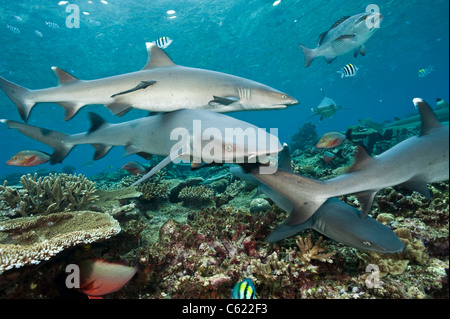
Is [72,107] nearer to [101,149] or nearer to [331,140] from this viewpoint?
[101,149]

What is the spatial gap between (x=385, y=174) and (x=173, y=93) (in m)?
2.72

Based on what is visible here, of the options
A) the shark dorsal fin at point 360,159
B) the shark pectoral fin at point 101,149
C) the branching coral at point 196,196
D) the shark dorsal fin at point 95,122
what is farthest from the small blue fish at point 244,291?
the branching coral at point 196,196

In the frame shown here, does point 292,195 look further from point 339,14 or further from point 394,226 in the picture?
point 339,14

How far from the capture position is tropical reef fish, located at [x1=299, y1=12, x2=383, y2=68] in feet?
20.1

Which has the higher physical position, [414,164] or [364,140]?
[364,140]

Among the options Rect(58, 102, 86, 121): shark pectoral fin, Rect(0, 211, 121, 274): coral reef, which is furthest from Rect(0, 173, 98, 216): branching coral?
Answer: Rect(58, 102, 86, 121): shark pectoral fin

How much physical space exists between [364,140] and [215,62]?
29.7 m

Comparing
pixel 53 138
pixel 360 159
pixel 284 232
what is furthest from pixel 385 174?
pixel 53 138

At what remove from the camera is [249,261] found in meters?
3.26

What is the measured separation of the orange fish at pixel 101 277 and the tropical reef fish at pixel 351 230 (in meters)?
2.08

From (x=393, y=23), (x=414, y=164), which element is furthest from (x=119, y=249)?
(x=393, y=23)

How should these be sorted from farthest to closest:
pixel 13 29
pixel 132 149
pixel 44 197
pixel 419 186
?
1. pixel 13 29
2. pixel 44 197
3. pixel 132 149
4. pixel 419 186

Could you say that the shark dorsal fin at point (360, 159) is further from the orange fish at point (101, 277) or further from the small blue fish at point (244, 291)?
the orange fish at point (101, 277)

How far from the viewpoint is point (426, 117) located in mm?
1760
